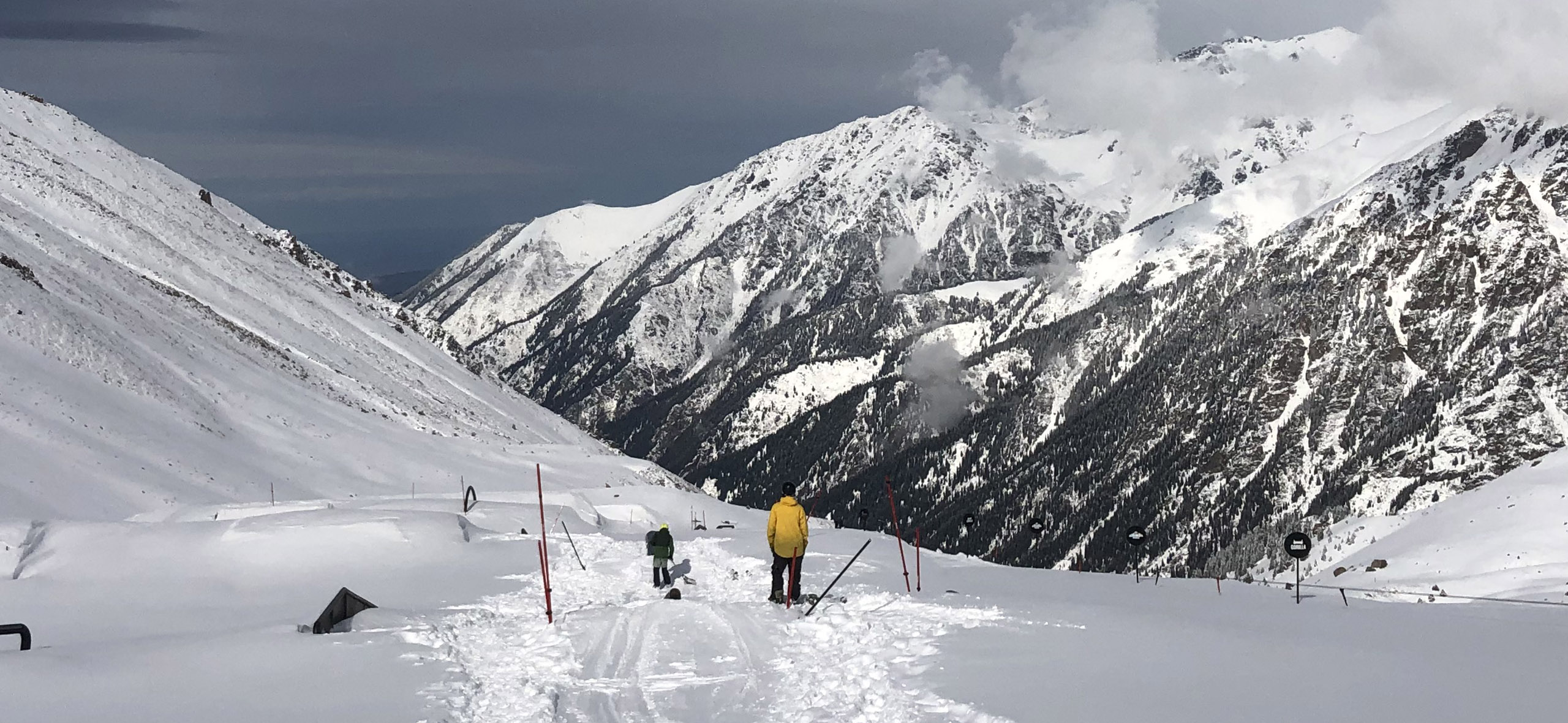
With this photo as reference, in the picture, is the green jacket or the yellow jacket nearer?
the yellow jacket

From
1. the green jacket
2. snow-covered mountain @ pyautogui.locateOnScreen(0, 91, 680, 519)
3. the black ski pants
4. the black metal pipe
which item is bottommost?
the black metal pipe

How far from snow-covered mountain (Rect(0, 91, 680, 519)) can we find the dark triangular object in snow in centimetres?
2358

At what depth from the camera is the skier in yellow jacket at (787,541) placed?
21078 millimetres

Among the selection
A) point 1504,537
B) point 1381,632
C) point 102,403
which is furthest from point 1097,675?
point 1504,537

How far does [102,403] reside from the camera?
163ft

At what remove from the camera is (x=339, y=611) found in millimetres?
17547

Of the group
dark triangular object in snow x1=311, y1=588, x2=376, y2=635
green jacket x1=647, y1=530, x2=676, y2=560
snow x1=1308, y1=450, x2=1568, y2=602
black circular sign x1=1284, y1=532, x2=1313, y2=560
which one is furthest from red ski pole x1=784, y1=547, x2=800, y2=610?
snow x1=1308, y1=450, x2=1568, y2=602

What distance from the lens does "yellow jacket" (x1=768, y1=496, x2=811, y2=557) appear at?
69.6ft

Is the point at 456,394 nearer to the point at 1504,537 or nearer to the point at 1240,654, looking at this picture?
the point at 1504,537

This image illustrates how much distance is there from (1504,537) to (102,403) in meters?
78.6

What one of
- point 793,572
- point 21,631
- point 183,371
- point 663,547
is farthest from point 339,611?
point 183,371

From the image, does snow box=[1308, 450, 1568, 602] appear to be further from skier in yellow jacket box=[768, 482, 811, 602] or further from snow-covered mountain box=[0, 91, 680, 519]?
snow-covered mountain box=[0, 91, 680, 519]

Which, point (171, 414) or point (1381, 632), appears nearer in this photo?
point (1381, 632)

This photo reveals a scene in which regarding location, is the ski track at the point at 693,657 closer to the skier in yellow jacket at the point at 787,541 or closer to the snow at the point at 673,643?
the snow at the point at 673,643
